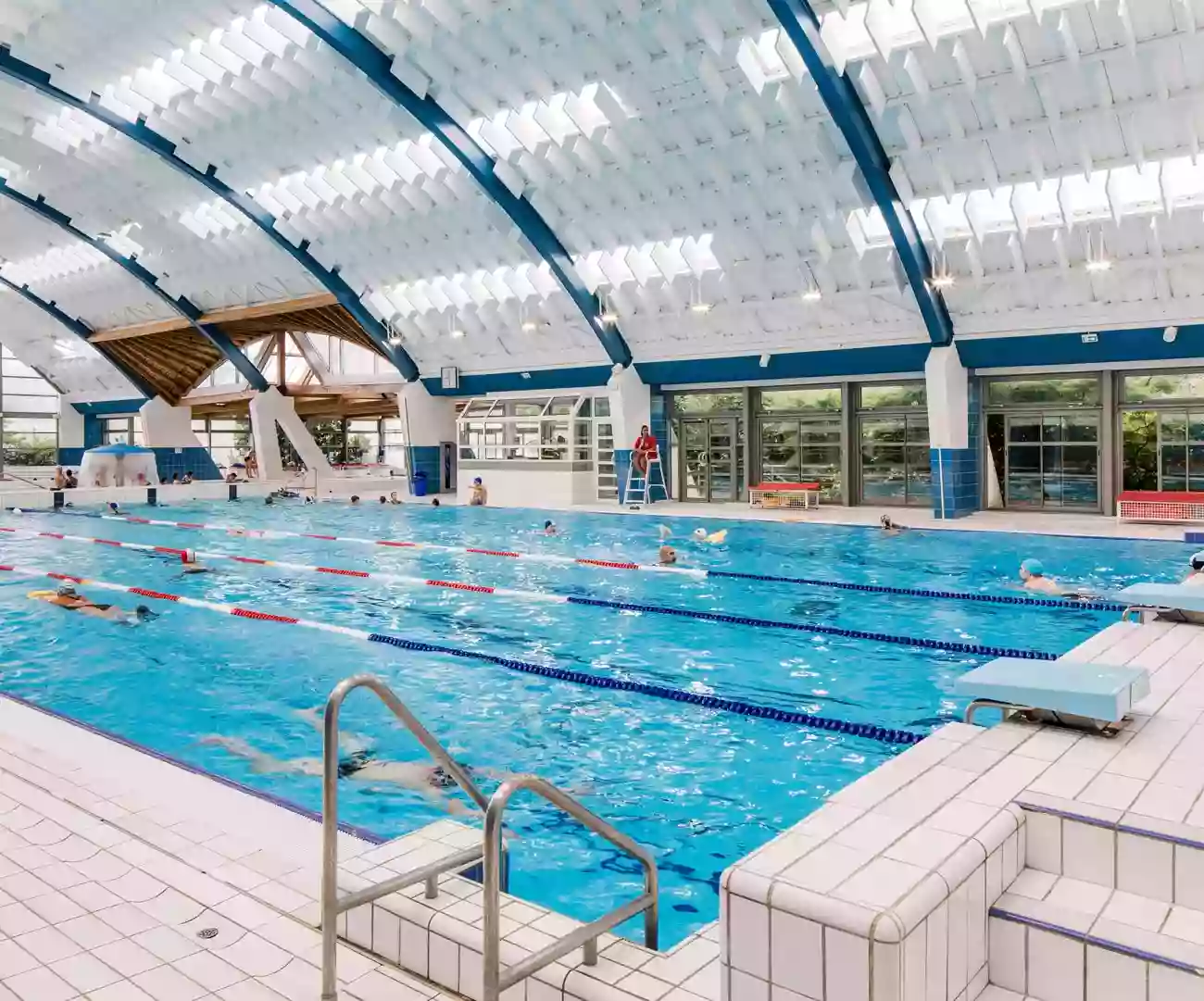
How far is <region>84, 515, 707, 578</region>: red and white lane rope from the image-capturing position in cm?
1223

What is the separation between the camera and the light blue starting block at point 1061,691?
3.26 m

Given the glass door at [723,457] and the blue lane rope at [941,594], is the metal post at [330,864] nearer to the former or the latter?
the blue lane rope at [941,594]

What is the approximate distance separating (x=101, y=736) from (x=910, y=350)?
1568cm

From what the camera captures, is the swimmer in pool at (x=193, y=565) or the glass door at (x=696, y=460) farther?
the glass door at (x=696, y=460)

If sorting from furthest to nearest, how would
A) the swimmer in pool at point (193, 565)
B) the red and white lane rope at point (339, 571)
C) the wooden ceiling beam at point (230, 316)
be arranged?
the wooden ceiling beam at point (230, 316) → the swimmer in pool at point (193, 565) → the red and white lane rope at point (339, 571)

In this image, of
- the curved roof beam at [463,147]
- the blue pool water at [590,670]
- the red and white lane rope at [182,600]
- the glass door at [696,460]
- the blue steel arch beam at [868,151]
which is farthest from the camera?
the glass door at [696,460]

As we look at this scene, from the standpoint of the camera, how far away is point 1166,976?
210 centimetres

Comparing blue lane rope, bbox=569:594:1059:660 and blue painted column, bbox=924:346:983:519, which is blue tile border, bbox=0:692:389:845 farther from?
blue painted column, bbox=924:346:983:519

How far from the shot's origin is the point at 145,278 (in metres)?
25.3

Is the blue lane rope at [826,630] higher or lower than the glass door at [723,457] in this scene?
lower

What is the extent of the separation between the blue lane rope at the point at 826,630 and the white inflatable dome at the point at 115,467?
21.6 metres

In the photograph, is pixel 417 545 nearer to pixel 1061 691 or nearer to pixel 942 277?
pixel 942 277

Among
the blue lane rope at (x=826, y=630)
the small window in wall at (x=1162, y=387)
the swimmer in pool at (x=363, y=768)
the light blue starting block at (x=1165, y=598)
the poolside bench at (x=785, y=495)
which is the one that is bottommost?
the swimmer in pool at (x=363, y=768)

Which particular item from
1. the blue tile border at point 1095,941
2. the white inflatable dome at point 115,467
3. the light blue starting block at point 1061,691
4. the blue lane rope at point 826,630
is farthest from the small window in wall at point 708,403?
the blue tile border at point 1095,941
